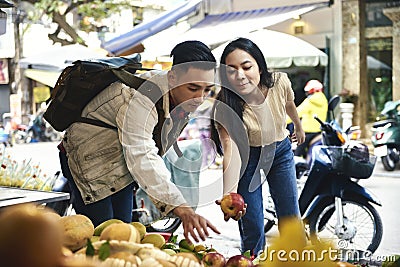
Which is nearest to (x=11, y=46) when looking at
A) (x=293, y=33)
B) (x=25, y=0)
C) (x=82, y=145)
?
(x=25, y=0)

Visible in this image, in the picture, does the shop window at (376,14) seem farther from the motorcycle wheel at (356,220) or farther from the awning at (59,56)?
the motorcycle wheel at (356,220)

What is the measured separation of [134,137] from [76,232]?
663 millimetres

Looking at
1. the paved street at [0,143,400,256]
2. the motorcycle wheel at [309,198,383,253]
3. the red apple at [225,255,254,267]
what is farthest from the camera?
the paved street at [0,143,400,256]

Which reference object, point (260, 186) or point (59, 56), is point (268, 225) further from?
point (59, 56)

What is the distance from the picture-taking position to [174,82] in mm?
2195

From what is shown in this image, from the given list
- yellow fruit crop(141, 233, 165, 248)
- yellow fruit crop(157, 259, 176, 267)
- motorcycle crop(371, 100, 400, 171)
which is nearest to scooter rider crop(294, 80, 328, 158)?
motorcycle crop(371, 100, 400, 171)

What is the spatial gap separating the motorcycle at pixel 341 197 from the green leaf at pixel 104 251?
3.17 metres

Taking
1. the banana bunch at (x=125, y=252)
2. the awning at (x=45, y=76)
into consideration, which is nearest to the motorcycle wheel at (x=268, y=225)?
the banana bunch at (x=125, y=252)

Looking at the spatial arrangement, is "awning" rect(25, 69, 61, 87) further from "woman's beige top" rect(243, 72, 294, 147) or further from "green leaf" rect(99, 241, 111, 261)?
"green leaf" rect(99, 241, 111, 261)

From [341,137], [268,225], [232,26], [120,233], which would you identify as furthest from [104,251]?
[232,26]

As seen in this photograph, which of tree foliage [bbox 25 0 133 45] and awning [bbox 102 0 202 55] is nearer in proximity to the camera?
awning [bbox 102 0 202 55]

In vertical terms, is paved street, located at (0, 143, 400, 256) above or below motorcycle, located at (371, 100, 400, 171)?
below

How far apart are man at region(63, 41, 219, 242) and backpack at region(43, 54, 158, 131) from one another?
0.9 inches

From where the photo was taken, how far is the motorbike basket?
4215 mm
